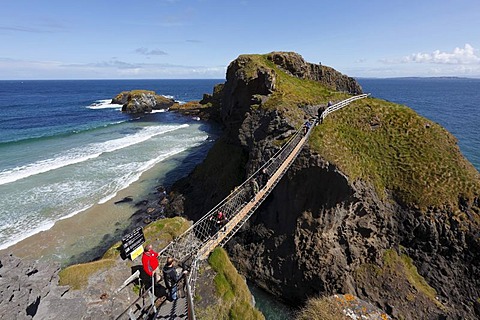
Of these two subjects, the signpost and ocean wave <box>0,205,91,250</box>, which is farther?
ocean wave <box>0,205,91,250</box>

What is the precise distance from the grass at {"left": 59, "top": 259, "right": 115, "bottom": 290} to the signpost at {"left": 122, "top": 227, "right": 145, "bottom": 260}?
0.84 meters

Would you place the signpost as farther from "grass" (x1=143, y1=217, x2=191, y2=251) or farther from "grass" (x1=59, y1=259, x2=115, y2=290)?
"grass" (x1=143, y1=217, x2=191, y2=251)

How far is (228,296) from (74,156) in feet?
128

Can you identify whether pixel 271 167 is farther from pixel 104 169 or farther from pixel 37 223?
pixel 104 169

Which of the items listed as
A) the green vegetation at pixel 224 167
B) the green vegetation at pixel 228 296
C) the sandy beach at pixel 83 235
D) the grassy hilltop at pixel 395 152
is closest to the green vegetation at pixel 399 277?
the grassy hilltop at pixel 395 152

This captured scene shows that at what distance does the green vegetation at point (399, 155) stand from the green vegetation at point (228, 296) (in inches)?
399

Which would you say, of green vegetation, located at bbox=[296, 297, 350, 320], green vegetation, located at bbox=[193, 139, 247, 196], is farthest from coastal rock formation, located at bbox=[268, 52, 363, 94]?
green vegetation, located at bbox=[296, 297, 350, 320]

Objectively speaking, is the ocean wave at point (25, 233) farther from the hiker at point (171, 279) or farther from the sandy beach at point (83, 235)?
the hiker at point (171, 279)

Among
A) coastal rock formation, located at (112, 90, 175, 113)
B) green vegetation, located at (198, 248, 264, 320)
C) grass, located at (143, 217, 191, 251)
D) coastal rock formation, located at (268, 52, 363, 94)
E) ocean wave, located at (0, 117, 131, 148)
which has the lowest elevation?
green vegetation, located at (198, 248, 264, 320)

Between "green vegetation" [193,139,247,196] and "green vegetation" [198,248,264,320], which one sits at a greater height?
"green vegetation" [193,139,247,196]

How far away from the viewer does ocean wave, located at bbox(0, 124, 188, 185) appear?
34.9 metres

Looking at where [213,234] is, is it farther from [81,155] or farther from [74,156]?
[74,156]

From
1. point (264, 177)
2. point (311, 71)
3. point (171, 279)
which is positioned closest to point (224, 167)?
point (264, 177)

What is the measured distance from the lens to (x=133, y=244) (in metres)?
12.4
